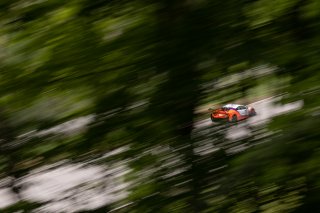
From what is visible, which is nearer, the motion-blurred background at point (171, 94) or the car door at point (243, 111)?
the motion-blurred background at point (171, 94)

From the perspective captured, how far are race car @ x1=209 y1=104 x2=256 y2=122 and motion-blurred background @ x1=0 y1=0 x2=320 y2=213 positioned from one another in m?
0.03

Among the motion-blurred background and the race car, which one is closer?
the motion-blurred background

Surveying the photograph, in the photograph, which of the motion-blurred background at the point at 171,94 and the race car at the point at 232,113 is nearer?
the motion-blurred background at the point at 171,94

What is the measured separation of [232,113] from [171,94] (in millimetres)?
302

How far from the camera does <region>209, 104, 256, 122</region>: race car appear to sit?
2404mm

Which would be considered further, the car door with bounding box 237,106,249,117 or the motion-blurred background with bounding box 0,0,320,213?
the car door with bounding box 237,106,249,117

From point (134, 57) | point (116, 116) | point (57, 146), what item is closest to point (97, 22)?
point (134, 57)

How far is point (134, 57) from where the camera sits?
2.26 metres

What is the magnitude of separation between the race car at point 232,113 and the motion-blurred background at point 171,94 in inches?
1.0

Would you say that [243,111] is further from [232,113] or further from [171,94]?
[171,94]

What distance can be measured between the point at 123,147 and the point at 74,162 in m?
0.24

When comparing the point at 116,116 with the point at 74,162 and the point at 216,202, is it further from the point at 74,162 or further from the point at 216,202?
the point at 216,202

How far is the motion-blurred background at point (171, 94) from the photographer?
227 cm

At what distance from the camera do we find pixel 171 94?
2336 millimetres
